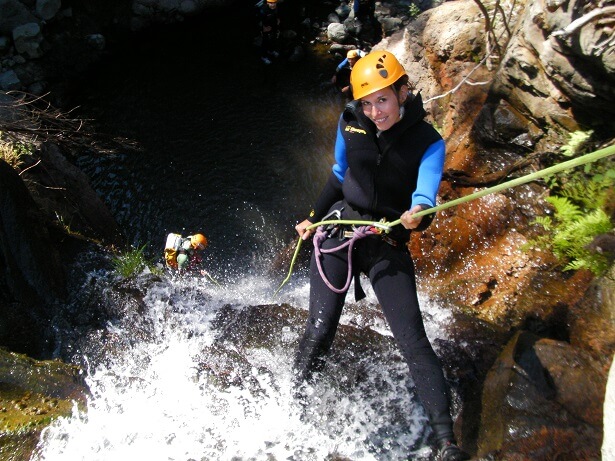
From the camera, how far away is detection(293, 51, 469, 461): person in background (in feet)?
10.3

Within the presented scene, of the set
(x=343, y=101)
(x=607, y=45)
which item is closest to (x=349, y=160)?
(x=607, y=45)

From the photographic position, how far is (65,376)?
4082 millimetres

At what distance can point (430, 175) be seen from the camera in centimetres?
319

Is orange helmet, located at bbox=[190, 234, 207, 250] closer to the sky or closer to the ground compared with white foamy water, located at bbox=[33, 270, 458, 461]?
closer to the sky

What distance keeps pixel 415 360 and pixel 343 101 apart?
24.0 feet

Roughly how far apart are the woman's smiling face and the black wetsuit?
7cm


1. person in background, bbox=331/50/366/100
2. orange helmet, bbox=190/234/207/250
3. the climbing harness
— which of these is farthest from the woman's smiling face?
person in background, bbox=331/50/366/100

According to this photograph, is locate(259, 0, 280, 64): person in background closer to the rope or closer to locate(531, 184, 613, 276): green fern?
locate(531, 184, 613, 276): green fern

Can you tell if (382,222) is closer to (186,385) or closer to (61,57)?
(186,385)

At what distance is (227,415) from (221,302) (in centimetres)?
165

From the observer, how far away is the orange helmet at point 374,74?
10.0 feet

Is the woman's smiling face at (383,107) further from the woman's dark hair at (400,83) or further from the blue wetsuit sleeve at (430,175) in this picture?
the blue wetsuit sleeve at (430,175)

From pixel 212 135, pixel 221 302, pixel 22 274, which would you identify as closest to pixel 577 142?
pixel 221 302

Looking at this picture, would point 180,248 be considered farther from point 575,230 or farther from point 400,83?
point 575,230
